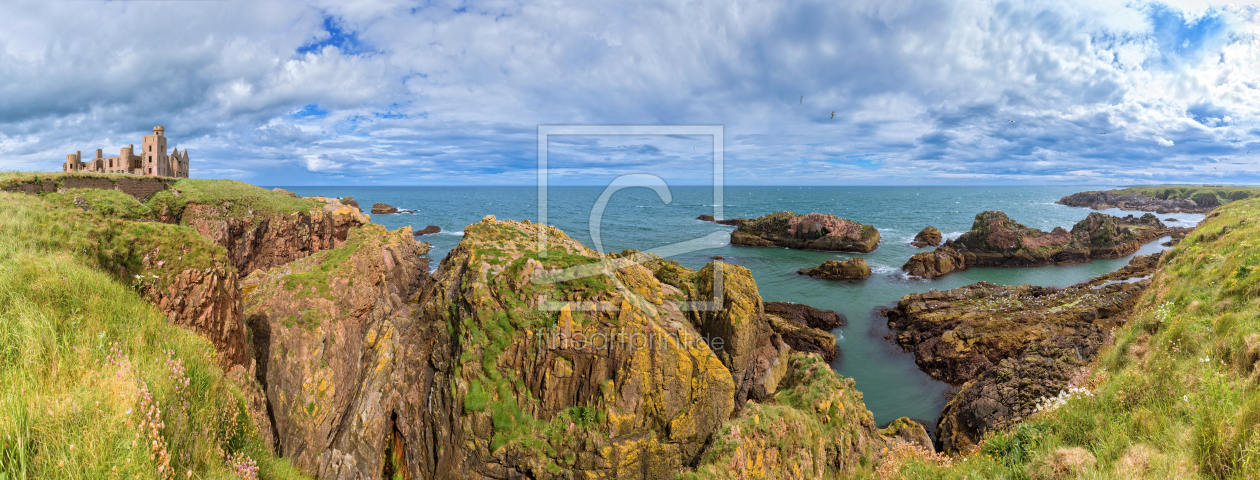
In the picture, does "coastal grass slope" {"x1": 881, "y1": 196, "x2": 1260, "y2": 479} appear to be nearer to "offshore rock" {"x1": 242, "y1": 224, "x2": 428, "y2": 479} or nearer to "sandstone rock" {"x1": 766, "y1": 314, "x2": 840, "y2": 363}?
"offshore rock" {"x1": 242, "y1": 224, "x2": 428, "y2": 479}

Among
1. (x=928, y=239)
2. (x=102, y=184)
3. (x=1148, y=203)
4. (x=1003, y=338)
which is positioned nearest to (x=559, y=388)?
(x=1003, y=338)

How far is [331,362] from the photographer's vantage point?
15.1m

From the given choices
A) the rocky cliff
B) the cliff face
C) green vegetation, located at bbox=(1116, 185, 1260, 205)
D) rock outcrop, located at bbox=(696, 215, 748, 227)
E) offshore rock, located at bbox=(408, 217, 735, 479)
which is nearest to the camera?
offshore rock, located at bbox=(408, 217, 735, 479)

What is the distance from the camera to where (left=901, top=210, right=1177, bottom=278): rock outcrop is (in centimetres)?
5534

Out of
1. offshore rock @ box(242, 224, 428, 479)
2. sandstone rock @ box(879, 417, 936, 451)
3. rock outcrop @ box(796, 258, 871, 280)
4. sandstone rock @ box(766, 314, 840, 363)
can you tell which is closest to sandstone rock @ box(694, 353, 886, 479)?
sandstone rock @ box(879, 417, 936, 451)

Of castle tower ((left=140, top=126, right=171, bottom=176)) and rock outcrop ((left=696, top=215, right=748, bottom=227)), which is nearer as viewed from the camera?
castle tower ((left=140, top=126, right=171, bottom=176))

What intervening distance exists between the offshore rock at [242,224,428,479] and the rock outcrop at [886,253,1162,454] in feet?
73.2

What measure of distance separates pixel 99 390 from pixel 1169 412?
12.5m

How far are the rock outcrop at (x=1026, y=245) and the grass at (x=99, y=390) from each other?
59284 mm

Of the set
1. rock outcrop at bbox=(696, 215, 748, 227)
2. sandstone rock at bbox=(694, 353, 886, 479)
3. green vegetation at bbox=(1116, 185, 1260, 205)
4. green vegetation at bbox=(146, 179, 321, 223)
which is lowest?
sandstone rock at bbox=(694, 353, 886, 479)

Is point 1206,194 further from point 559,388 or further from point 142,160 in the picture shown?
point 142,160

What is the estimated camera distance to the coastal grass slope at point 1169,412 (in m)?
5.26

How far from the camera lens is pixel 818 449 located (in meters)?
13.2

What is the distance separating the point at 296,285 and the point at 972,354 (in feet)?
117
